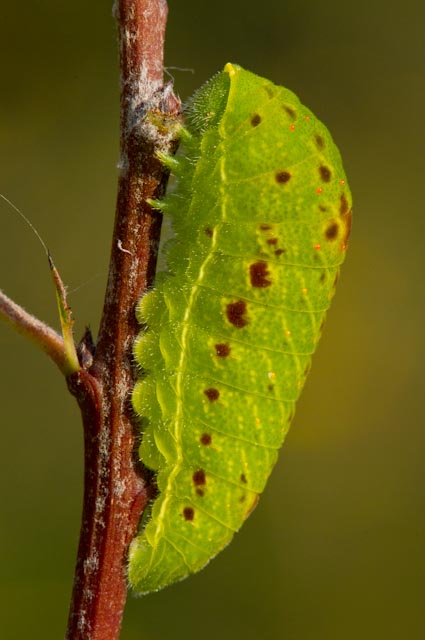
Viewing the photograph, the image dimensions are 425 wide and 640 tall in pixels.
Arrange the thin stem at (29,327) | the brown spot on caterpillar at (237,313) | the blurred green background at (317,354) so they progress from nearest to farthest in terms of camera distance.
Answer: the thin stem at (29,327), the brown spot on caterpillar at (237,313), the blurred green background at (317,354)

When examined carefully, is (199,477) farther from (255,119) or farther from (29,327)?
(255,119)

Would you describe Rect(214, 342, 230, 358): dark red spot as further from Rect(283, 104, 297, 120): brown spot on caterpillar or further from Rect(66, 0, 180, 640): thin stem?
Rect(283, 104, 297, 120): brown spot on caterpillar

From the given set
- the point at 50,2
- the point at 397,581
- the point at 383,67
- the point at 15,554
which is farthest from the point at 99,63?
the point at 397,581

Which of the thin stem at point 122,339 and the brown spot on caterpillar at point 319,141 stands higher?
the brown spot on caterpillar at point 319,141

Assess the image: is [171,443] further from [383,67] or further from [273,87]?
[383,67]

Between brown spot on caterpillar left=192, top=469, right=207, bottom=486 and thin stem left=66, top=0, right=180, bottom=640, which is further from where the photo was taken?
brown spot on caterpillar left=192, top=469, right=207, bottom=486

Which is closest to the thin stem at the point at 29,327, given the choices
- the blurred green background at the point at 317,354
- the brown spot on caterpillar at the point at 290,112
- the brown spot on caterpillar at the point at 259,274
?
the brown spot on caterpillar at the point at 259,274

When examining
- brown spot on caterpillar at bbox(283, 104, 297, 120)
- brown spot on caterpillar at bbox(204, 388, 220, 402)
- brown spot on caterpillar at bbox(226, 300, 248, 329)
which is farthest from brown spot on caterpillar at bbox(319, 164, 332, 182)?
brown spot on caterpillar at bbox(204, 388, 220, 402)

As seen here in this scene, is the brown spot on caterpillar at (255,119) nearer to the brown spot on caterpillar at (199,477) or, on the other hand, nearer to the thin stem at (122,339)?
the thin stem at (122,339)
